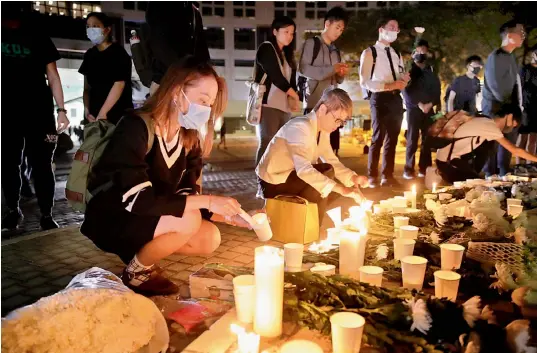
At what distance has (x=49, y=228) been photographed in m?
5.34

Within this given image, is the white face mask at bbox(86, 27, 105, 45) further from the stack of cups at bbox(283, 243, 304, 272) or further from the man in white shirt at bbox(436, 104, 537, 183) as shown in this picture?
the man in white shirt at bbox(436, 104, 537, 183)

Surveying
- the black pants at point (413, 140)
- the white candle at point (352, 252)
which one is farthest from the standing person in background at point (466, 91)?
the white candle at point (352, 252)

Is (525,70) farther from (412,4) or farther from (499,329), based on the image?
(412,4)

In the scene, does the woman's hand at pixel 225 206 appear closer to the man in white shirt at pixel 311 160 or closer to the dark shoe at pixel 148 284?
the dark shoe at pixel 148 284

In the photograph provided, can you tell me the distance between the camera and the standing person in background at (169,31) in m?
4.98

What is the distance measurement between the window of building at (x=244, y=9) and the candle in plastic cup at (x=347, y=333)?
54.9 metres

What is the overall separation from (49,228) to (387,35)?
211 inches

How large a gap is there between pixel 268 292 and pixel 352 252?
966 mm

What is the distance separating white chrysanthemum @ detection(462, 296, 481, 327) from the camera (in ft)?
7.47

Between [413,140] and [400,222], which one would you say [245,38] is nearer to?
[413,140]

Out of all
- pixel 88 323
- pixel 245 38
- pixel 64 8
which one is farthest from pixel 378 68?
pixel 245 38

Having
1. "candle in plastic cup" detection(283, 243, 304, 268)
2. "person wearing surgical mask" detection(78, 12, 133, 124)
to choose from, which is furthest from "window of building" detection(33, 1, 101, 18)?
"candle in plastic cup" detection(283, 243, 304, 268)

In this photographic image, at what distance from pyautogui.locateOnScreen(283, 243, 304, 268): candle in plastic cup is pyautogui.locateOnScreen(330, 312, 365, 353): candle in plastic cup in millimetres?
1001

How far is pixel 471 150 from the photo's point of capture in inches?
286
